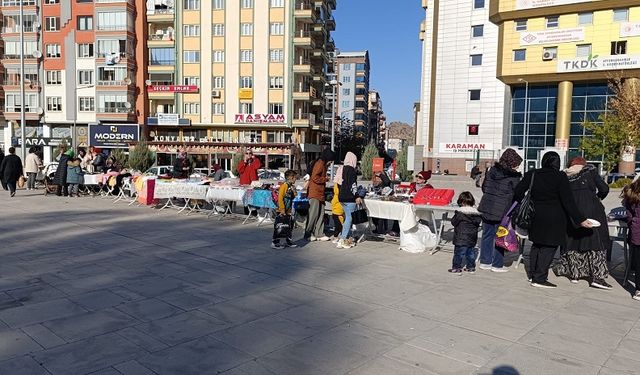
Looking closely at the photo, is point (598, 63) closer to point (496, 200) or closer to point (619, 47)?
point (619, 47)

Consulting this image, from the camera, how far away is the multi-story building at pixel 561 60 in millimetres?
41469

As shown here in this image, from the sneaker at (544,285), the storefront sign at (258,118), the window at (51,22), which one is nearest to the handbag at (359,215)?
the sneaker at (544,285)

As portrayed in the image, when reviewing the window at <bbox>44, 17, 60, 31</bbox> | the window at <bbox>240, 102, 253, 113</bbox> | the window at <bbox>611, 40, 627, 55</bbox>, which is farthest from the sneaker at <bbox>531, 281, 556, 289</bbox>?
the window at <bbox>44, 17, 60, 31</bbox>

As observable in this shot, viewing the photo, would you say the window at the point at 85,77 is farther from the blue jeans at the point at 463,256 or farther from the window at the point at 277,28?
the blue jeans at the point at 463,256

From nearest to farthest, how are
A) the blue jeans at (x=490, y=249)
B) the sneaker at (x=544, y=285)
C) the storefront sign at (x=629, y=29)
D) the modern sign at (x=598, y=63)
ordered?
the sneaker at (x=544, y=285)
the blue jeans at (x=490, y=249)
the modern sign at (x=598, y=63)
the storefront sign at (x=629, y=29)

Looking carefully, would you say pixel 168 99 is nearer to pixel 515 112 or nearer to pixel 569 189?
pixel 515 112

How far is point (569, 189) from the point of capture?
6379mm

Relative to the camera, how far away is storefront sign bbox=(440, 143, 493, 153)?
51.7 metres

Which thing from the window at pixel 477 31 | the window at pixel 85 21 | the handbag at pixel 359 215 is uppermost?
the window at pixel 85 21

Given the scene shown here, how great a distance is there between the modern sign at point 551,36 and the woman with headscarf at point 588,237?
43107 mm

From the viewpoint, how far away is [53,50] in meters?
55.0

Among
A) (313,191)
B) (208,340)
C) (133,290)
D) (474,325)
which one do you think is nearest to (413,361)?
(474,325)

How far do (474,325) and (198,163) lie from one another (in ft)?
175

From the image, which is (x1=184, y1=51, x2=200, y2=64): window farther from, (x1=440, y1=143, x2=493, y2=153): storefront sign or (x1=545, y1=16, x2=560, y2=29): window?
(x1=545, y1=16, x2=560, y2=29): window
